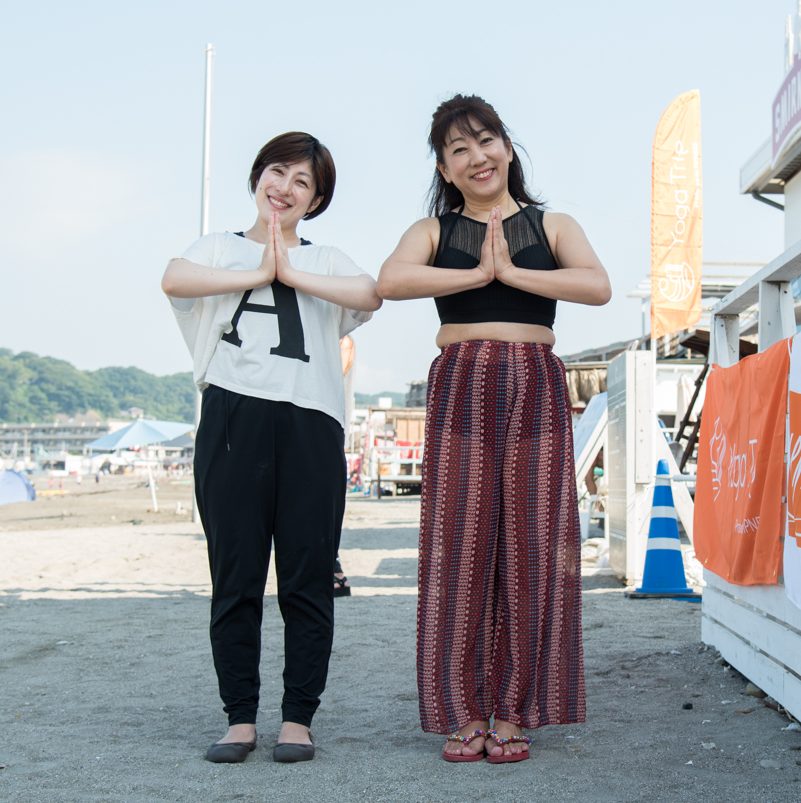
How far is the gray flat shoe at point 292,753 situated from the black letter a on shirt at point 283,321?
3.77 feet

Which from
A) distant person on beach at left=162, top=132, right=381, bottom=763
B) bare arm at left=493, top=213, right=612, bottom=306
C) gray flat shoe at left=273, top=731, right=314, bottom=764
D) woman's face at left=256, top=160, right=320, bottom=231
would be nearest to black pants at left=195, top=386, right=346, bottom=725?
distant person on beach at left=162, top=132, right=381, bottom=763

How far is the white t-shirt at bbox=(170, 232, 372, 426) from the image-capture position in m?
3.13

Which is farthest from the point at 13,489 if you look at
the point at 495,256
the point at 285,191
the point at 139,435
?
the point at 495,256

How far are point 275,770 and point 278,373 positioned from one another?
3.78ft

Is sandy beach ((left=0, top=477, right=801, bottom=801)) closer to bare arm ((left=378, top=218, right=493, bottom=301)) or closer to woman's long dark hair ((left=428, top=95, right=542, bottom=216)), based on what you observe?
bare arm ((left=378, top=218, right=493, bottom=301))

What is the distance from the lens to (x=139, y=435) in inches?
1083

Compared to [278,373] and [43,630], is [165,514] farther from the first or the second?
[278,373]

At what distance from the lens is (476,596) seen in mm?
3053

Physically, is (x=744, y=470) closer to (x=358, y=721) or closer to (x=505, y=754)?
(x=505, y=754)

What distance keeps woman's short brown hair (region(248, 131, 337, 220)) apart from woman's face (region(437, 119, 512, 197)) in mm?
439

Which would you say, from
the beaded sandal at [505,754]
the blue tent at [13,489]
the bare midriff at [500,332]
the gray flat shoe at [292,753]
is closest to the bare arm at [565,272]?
the bare midriff at [500,332]

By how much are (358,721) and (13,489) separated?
20.6 m

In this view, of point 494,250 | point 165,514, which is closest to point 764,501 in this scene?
point 494,250

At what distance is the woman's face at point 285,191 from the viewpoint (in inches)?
130
